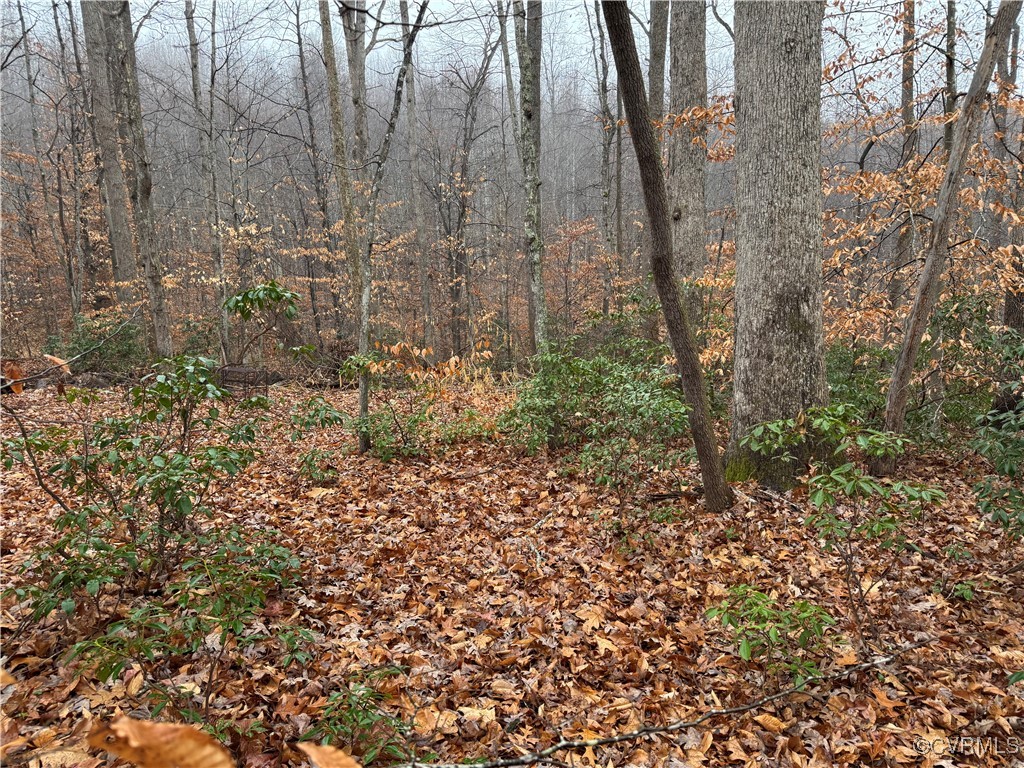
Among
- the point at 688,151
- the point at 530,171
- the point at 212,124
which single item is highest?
the point at 212,124

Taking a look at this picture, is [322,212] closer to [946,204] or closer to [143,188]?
[143,188]

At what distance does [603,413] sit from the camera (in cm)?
632

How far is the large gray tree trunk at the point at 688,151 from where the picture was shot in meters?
7.95

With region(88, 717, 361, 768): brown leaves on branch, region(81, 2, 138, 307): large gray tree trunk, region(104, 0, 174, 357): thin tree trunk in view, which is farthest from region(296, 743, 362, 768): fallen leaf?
region(81, 2, 138, 307): large gray tree trunk

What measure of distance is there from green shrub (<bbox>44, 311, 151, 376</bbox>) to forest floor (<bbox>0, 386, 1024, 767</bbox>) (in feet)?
26.2

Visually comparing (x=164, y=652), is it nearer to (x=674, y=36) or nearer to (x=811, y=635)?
(x=811, y=635)

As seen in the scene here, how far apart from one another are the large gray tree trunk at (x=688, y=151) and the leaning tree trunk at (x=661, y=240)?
375cm

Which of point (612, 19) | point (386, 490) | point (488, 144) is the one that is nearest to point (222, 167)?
point (488, 144)

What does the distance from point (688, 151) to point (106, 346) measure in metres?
13.0

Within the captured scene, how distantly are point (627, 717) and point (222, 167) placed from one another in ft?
85.5

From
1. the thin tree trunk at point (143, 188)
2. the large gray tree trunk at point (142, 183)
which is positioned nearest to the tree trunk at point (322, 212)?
the large gray tree trunk at point (142, 183)

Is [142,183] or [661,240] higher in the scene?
[142,183]

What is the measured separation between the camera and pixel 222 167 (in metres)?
22.7

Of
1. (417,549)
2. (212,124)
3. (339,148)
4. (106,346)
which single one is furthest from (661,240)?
(106,346)
